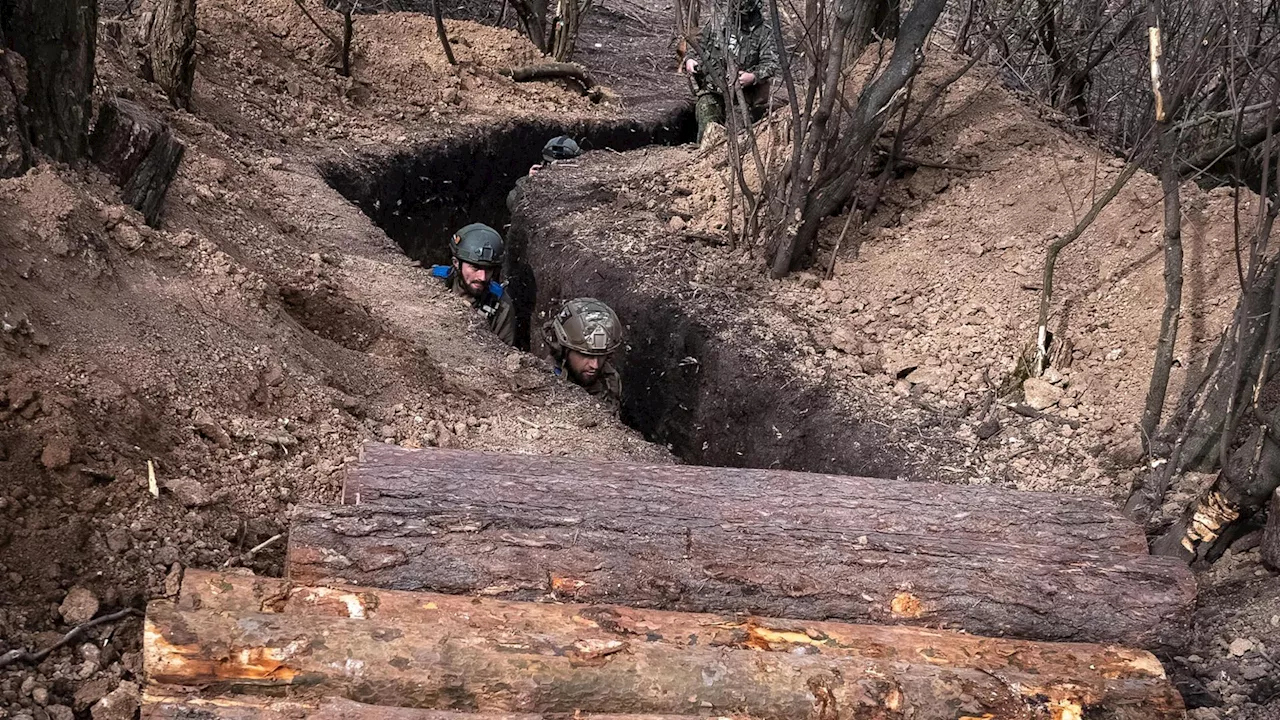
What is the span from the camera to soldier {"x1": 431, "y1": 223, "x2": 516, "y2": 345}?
23.4 feet

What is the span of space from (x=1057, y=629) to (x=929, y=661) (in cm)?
54

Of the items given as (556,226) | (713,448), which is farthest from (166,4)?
(713,448)

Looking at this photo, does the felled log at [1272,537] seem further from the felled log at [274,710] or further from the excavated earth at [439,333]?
the felled log at [274,710]

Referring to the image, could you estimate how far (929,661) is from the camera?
2.76m

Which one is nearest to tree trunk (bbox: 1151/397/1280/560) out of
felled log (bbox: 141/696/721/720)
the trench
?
the trench

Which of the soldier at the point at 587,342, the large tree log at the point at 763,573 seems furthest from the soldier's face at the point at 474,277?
the large tree log at the point at 763,573

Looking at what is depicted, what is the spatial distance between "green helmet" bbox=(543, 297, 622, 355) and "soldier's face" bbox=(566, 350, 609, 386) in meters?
0.08

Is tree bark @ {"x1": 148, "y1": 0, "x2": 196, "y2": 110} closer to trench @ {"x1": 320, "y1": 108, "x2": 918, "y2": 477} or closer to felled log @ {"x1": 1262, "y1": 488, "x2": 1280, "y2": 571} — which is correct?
trench @ {"x1": 320, "y1": 108, "x2": 918, "y2": 477}

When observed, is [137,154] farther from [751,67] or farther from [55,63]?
[751,67]

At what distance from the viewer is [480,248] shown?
712 centimetres

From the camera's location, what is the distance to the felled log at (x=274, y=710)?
7.28ft

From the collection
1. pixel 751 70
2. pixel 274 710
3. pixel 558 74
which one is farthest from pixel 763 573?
pixel 558 74

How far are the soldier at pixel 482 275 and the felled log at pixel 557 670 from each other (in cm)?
460

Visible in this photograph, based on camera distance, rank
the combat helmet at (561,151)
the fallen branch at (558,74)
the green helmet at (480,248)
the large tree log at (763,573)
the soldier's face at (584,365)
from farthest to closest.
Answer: the fallen branch at (558,74)
the combat helmet at (561,151)
the green helmet at (480,248)
the soldier's face at (584,365)
the large tree log at (763,573)
